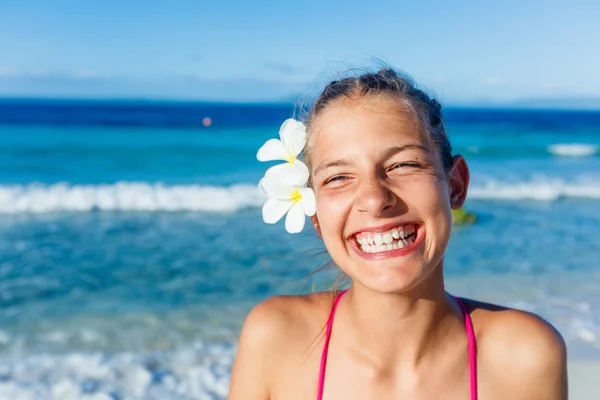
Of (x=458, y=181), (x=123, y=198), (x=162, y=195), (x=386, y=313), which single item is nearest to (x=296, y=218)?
(x=386, y=313)

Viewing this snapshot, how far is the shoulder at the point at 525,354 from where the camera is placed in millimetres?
2158

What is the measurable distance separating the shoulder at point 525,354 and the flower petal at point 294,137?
1.01 m

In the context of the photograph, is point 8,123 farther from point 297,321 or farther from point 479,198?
point 297,321

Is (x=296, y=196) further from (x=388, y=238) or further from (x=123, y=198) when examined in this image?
(x=123, y=198)

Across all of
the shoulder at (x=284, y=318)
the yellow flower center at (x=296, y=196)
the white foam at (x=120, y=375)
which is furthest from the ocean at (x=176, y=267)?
the yellow flower center at (x=296, y=196)

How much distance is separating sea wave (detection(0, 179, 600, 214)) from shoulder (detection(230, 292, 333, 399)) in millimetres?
9374

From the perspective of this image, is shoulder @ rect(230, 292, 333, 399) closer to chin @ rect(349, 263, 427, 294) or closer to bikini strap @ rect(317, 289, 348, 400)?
bikini strap @ rect(317, 289, 348, 400)

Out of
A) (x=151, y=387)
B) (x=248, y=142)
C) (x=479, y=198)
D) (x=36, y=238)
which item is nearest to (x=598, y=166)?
(x=479, y=198)

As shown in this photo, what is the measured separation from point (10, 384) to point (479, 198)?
10895 millimetres

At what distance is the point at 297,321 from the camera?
2406 mm

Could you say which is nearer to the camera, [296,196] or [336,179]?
[336,179]

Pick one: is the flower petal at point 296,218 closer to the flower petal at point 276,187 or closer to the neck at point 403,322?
the flower petal at point 276,187

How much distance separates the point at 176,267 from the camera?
24.1ft

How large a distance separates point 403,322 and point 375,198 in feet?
1.77
